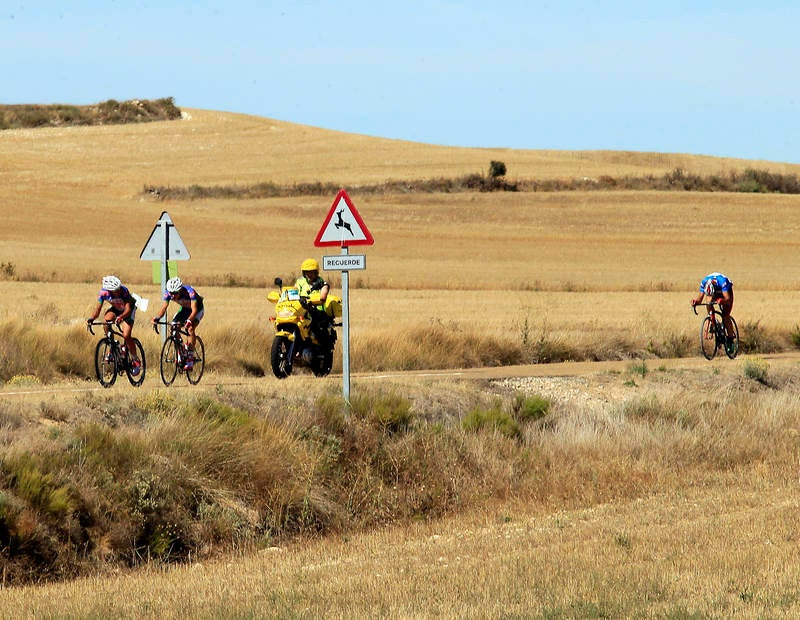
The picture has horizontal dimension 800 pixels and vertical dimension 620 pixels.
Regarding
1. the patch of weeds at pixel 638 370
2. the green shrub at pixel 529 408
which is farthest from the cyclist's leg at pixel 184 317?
the patch of weeds at pixel 638 370

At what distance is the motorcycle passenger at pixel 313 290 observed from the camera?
64.2 feet

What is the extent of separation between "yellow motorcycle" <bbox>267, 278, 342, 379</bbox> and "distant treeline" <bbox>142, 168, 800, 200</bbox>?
57.9m

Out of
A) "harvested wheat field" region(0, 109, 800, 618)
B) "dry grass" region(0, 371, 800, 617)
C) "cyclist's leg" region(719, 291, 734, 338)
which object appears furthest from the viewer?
"cyclist's leg" region(719, 291, 734, 338)

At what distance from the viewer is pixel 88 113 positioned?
116562mm

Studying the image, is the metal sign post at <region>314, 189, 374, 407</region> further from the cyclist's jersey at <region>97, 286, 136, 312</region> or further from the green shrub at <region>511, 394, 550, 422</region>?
the cyclist's jersey at <region>97, 286, 136, 312</region>

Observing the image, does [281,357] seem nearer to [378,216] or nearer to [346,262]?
[346,262]

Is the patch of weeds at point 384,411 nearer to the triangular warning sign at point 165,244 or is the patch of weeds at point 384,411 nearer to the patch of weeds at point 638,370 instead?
the patch of weeds at point 638,370

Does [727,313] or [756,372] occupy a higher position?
[727,313]

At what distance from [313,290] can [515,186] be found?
2553 inches

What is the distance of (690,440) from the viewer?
53.5 feet

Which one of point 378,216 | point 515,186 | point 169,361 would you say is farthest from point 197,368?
point 515,186

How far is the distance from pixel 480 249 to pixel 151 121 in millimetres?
60337

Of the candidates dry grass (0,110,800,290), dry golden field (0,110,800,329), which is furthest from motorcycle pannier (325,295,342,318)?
dry grass (0,110,800,290)

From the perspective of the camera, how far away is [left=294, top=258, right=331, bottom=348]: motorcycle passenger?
19562mm
